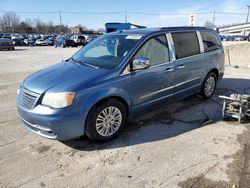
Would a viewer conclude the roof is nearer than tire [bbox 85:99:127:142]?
No

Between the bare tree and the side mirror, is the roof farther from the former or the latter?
the bare tree

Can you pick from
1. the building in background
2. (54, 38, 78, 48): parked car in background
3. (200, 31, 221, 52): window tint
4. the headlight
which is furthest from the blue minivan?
the building in background

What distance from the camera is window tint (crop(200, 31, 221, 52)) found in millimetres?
5574

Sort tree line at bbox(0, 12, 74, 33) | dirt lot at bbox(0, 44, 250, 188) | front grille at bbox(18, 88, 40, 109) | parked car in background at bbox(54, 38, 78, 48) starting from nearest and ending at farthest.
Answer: dirt lot at bbox(0, 44, 250, 188) → front grille at bbox(18, 88, 40, 109) → parked car in background at bbox(54, 38, 78, 48) → tree line at bbox(0, 12, 74, 33)

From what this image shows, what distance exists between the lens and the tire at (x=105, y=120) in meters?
3.54

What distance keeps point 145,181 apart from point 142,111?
1.64 metres

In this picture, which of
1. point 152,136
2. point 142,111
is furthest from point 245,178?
point 142,111

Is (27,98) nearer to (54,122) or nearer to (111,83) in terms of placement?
(54,122)

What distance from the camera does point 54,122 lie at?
10.6ft

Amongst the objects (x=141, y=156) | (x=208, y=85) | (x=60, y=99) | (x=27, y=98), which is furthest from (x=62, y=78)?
(x=208, y=85)

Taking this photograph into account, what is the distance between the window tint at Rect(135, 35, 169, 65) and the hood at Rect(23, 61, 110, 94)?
870 millimetres

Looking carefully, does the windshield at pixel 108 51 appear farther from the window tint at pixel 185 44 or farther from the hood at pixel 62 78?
the window tint at pixel 185 44

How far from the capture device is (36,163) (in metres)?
3.27

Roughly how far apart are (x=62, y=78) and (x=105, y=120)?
93 cm
